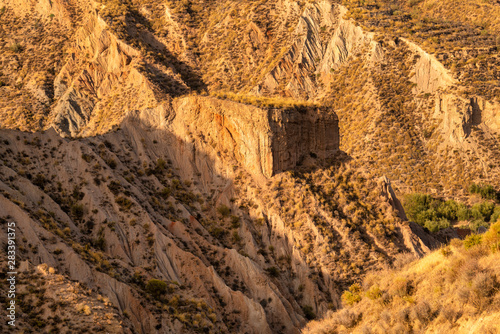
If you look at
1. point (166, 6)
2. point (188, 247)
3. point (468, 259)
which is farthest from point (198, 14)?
point (468, 259)

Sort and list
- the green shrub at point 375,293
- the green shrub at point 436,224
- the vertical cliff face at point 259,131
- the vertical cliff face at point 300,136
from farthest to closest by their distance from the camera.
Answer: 1. the green shrub at point 436,224
2. the vertical cliff face at point 300,136
3. the vertical cliff face at point 259,131
4. the green shrub at point 375,293

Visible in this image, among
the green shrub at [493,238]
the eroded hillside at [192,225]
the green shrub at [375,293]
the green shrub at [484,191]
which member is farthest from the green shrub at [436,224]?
the green shrub at [493,238]

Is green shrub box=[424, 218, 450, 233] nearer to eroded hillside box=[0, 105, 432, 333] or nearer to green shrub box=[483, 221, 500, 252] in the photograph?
eroded hillside box=[0, 105, 432, 333]

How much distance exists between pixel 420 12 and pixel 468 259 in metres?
102

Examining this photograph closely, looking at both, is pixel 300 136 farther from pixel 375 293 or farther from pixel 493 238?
pixel 493 238

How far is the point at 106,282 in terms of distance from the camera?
89.0ft

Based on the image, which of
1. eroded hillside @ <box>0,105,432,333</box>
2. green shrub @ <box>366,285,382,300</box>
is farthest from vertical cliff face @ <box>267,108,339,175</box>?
green shrub @ <box>366,285,382,300</box>

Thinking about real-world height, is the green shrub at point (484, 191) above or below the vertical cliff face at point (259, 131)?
below

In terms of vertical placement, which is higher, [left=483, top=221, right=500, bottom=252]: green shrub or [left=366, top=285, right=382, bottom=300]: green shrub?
[left=483, top=221, right=500, bottom=252]: green shrub

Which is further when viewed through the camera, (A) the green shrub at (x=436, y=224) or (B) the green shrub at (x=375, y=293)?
(A) the green shrub at (x=436, y=224)

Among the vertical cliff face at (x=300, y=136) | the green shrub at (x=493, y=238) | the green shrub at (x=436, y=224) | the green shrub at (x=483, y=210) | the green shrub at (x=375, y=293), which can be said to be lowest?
the green shrub at (x=436, y=224)

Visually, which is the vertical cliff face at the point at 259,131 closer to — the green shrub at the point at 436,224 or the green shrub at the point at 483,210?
the green shrub at the point at 436,224

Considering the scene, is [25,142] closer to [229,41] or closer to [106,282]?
[106,282]

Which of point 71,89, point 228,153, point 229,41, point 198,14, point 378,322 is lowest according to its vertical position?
point 378,322
